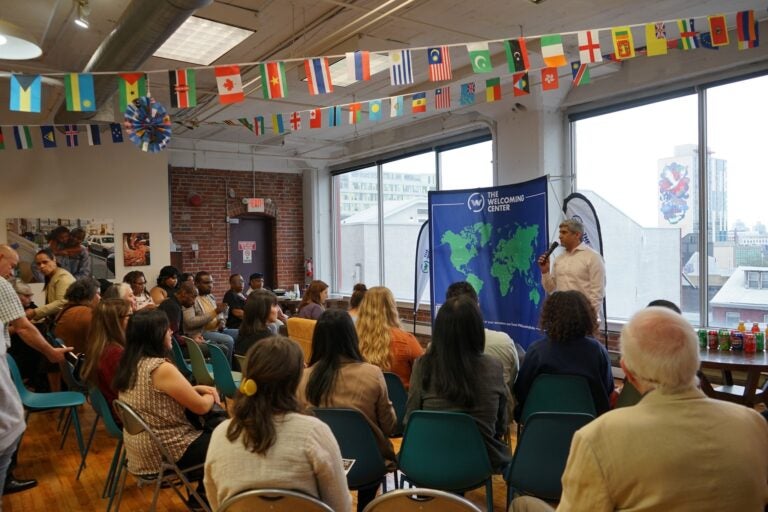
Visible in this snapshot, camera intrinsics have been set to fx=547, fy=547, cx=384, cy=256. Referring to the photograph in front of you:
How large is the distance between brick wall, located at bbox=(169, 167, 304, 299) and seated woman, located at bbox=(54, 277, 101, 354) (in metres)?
4.73

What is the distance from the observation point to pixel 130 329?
8.57 ft

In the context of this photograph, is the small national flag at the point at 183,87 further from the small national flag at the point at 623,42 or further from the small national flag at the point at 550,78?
the small national flag at the point at 623,42

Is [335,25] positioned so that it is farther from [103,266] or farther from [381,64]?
[103,266]

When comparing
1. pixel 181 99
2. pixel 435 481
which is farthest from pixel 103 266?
pixel 435 481

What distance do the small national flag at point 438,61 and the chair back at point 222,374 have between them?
8.55 ft

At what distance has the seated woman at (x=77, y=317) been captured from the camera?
4.37m

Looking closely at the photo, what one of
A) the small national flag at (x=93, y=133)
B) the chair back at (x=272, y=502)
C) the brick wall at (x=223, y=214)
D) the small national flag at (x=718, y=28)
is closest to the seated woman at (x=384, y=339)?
the chair back at (x=272, y=502)

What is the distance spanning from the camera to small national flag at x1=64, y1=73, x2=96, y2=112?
3916 mm

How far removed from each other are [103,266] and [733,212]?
7.56m

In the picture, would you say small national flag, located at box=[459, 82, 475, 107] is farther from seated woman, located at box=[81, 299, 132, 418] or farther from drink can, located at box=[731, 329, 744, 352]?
seated woman, located at box=[81, 299, 132, 418]

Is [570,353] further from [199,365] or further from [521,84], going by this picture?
[199,365]

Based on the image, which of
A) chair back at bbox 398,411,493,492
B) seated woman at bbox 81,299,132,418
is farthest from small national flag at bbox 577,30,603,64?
seated woman at bbox 81,299,132,418

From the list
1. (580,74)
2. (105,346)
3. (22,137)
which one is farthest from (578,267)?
(22,137)

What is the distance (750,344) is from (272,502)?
11.8 feet
